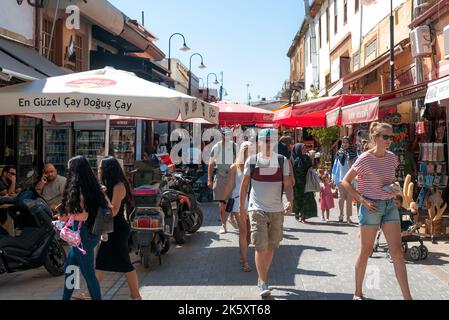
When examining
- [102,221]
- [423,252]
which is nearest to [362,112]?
[423,252]

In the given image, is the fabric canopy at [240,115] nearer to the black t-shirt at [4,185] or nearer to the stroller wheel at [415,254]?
the black t-shirt at [4,185]

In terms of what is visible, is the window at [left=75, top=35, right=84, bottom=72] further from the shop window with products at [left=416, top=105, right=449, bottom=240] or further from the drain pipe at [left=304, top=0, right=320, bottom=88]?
the drain pipe at [left=304, top=0, right=320, bottom=88]

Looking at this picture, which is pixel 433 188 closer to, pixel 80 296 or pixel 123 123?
pixel 80 296

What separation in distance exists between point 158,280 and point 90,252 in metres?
1.74

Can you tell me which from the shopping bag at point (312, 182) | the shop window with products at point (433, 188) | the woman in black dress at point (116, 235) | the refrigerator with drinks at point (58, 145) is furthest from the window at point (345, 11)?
the woman in black dress at point (116, 235)

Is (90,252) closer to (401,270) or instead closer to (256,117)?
(401,270)

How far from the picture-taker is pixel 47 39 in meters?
13.1

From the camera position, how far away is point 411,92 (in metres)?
8.95

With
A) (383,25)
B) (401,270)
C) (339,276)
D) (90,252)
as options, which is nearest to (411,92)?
(339,276)

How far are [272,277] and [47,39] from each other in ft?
30.8

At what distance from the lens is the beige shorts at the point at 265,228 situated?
5.70m

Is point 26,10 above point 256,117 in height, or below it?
above

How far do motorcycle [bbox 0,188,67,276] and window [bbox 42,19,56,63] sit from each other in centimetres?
703

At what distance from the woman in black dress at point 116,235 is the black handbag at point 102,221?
0.87 ft
